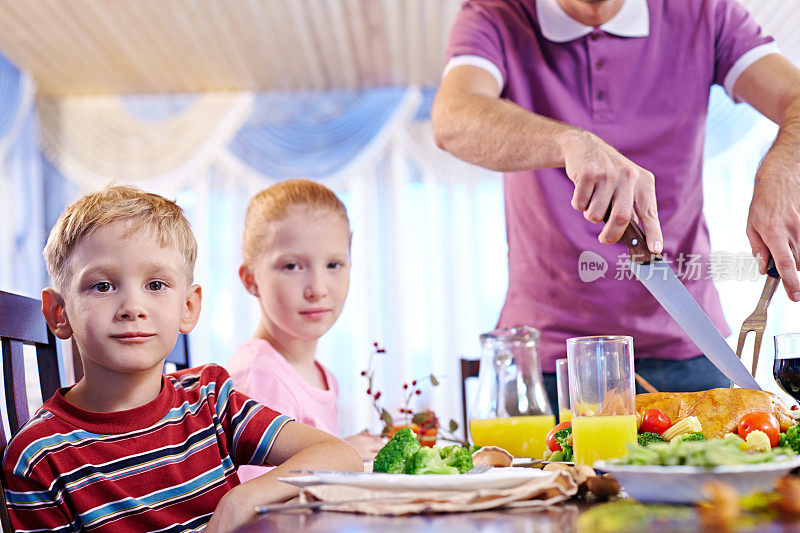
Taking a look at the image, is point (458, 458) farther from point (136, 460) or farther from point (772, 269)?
point (772, 269)

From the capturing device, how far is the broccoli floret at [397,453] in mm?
784

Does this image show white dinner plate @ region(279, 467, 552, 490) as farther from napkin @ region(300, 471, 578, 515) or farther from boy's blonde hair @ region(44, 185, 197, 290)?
boy's blonde hair @ region(44, 185, 197, 290)

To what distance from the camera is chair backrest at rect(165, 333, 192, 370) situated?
1.67 metres

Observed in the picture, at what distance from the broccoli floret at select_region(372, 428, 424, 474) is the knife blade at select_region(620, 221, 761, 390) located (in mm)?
456

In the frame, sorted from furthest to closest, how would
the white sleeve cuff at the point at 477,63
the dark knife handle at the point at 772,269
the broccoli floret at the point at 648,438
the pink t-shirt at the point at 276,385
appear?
the white sleeve cuff at the point at 477,63 < the pink t-shirt at the point at 276,385 < the dark knife handle at the point at 772,269 < the broccoli floret at the point at 648,438

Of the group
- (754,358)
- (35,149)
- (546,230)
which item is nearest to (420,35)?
(35,149)

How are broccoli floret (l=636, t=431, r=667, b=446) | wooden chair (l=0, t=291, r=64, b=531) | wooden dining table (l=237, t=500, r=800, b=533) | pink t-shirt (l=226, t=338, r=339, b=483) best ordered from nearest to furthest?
wooden dining table (l=237, t=500, r=800, b=533) → broccoli floret (l=636, t=431, r=667, b=446) → wooden chair (l=0, t=291, r=64, b=531) → pink t-shirt (l=226, t=338, r=339, b=483)

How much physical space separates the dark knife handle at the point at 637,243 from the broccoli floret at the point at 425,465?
16.6 inches

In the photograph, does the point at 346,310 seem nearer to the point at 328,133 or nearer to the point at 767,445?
the point at 328,133

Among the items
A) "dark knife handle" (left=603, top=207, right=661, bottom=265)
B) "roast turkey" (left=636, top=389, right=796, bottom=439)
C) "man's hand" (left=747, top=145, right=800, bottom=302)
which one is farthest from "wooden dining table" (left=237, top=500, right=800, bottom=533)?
"man's hand" (left=747, top=145, right=800, bottom=302)

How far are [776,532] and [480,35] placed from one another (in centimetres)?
135

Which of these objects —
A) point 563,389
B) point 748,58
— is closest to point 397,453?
point 563,389

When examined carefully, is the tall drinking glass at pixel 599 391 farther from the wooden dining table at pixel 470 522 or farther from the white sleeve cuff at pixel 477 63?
the white sleeve cuff at pixel 477 63

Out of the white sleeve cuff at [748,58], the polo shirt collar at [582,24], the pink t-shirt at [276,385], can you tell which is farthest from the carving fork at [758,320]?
the pink t-shirt at [276,385]
